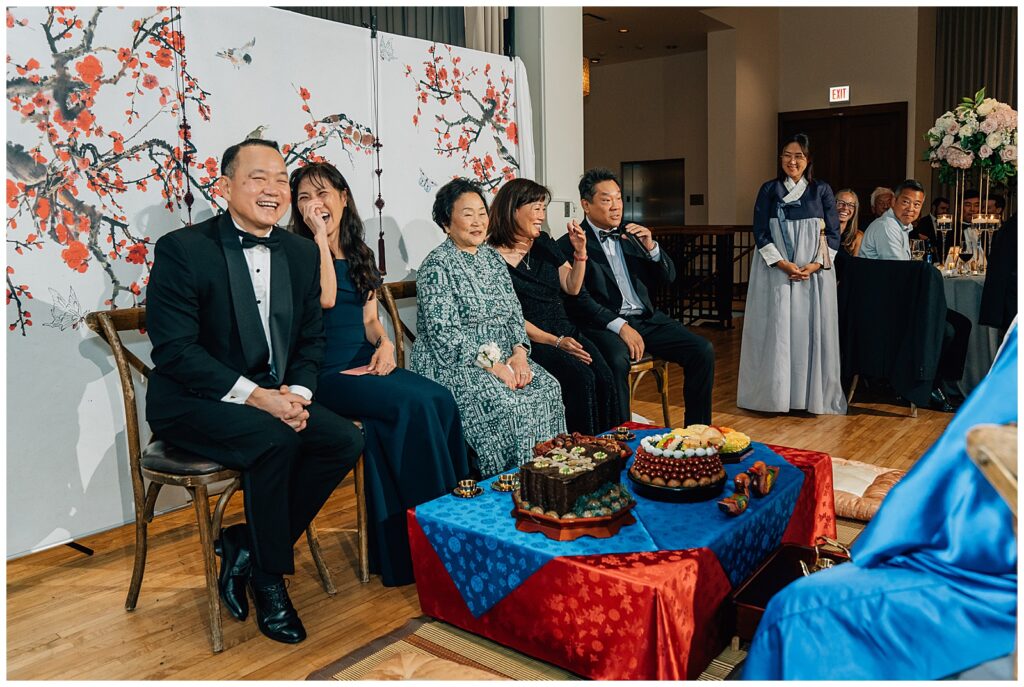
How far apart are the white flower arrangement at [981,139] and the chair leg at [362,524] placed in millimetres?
4056

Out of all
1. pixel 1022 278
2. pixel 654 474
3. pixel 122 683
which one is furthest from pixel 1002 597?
pixel 122 683

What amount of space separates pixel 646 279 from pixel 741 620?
229 cm

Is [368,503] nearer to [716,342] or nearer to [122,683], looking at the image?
[122,683]

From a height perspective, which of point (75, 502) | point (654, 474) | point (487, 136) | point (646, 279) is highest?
point (487, 136)

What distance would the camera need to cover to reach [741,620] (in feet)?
6.56

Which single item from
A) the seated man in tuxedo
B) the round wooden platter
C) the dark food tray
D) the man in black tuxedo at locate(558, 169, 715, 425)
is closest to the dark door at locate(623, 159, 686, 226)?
the seated man in tuxedo

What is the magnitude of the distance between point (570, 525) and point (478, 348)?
1199mm

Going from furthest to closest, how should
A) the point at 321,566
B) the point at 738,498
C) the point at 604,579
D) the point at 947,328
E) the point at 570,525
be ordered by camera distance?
the point at 947,328, the point at 321,566, the point at 738,498, the point at 570,525, the point at 604,579

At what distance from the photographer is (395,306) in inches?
135

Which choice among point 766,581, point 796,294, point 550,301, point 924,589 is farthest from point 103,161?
point 796,294


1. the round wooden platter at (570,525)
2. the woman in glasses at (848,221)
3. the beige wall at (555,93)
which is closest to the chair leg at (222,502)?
the round wooden platter at (570,525)

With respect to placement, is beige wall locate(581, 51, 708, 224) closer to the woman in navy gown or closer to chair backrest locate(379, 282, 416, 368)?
chair backrest locate(379, 282, 416, 368)

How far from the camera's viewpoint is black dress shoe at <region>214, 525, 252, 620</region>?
240cm

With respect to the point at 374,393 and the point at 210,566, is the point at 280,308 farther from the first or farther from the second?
the point at 210,566
